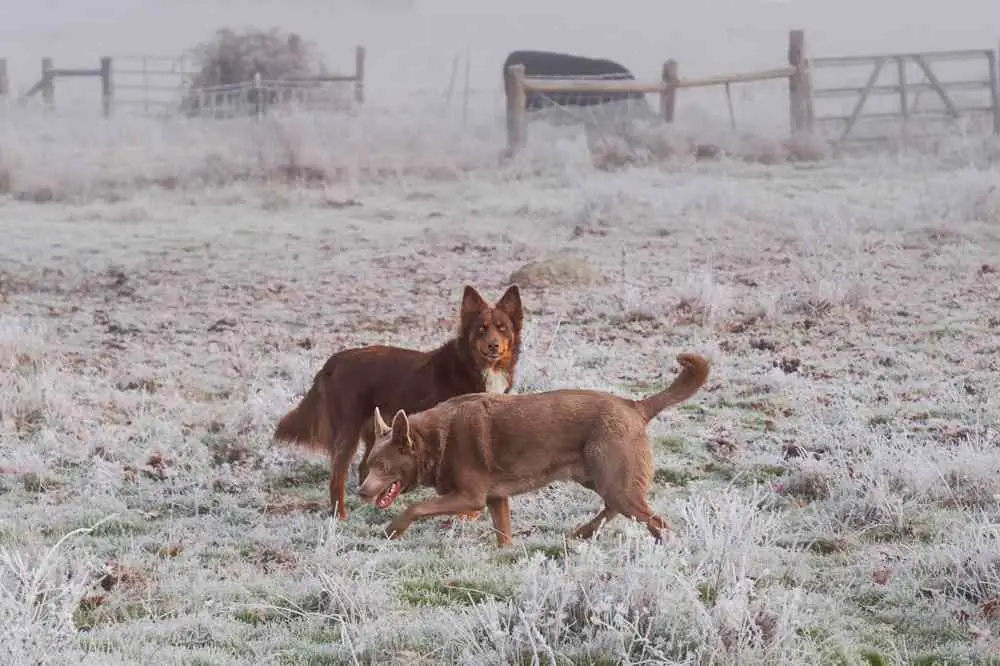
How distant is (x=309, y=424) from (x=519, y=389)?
84.4 inches

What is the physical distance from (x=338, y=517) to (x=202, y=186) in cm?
1322

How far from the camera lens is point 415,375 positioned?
6.54 metres

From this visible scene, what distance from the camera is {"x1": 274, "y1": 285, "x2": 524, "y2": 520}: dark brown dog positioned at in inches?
254

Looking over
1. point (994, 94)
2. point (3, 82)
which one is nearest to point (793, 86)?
point (994, 94)

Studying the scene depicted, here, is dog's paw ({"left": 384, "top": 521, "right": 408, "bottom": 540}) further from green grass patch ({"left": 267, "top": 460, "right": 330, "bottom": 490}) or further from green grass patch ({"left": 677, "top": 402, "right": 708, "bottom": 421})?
green grass patch ({"left": 677, "top": 402, "right": 708, "bottom": 421})

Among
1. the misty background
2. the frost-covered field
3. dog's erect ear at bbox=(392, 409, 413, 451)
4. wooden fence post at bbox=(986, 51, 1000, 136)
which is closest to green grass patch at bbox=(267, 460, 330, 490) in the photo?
the frost-covered field

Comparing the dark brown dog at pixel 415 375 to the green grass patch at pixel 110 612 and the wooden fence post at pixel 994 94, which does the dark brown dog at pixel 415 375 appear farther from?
the wooden fence post at pixel 994 94

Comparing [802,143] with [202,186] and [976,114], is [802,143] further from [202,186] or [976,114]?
[202,186]

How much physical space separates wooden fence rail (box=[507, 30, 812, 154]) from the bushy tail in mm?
14762

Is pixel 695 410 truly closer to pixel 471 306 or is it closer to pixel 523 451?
pixel 471 306

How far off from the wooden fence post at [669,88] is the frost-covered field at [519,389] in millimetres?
2322

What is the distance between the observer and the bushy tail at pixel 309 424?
673 cm

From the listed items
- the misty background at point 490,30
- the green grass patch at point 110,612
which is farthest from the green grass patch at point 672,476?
the misty background at point 490,30

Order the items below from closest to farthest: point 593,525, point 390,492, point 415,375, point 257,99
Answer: point 390,492 < point 593,525 < point 415,375 < point 257,99
